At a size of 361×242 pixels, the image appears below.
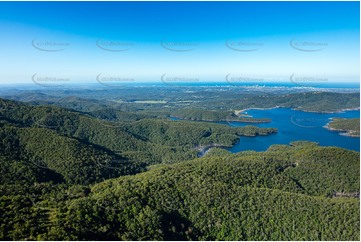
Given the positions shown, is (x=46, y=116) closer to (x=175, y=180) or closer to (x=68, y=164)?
(x=68, y=164)

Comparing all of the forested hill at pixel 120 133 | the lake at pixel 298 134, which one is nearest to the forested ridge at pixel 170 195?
the forested hill at pixel 120 133

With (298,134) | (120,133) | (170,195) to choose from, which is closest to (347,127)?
(298,134)

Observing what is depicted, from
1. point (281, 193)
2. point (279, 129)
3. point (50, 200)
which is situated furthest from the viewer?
point (279, 129)

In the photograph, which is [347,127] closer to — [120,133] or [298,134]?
[298,134]

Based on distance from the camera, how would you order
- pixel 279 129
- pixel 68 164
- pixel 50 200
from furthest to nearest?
pixel 279 129, pixel 68 164, pixel 50 200

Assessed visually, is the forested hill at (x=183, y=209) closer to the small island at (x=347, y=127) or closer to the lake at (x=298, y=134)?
the lake at (x=298, y=134)

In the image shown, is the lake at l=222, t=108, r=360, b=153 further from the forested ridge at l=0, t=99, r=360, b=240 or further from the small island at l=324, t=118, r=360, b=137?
the forested ridge at l=0, t=99, r=360, b=240

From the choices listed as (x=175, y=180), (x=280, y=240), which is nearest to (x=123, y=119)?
(x=175, y=180)
